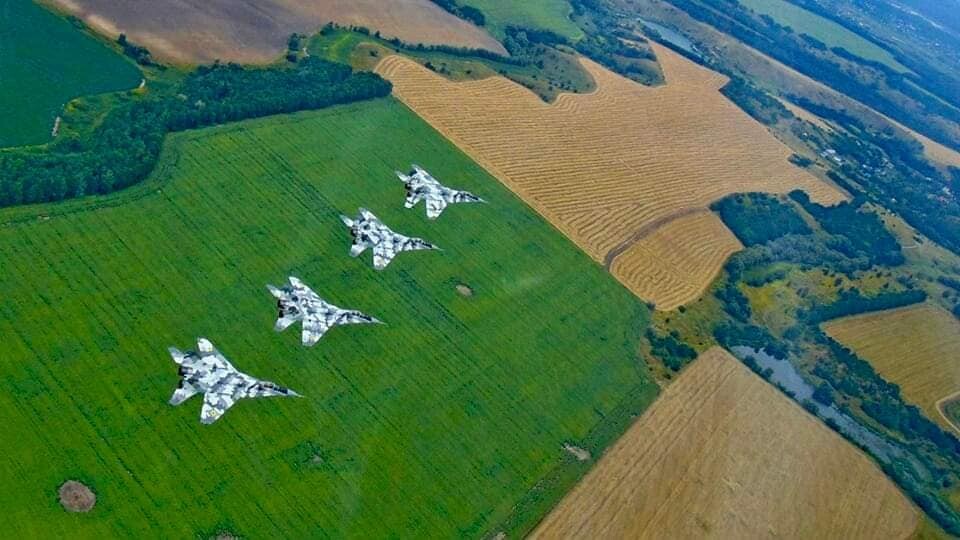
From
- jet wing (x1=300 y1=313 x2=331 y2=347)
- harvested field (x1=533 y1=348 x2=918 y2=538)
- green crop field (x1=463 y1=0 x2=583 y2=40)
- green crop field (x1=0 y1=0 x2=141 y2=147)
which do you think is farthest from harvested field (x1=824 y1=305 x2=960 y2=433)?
green crop field (x1=0 y1=0 x2=141 y2=147)

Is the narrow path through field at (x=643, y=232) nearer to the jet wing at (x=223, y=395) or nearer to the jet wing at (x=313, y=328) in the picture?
the jet wing at (x=313, y=328)

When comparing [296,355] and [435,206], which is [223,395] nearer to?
[296,355]

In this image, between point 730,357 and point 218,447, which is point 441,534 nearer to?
point 218,447

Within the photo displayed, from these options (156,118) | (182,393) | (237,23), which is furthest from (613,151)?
(182,393)

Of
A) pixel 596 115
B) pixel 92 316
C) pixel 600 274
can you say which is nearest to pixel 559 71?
pixel 596 115

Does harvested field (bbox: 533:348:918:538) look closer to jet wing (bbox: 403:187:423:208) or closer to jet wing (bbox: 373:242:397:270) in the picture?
jet wing (bbox: 373:242:397:270)
